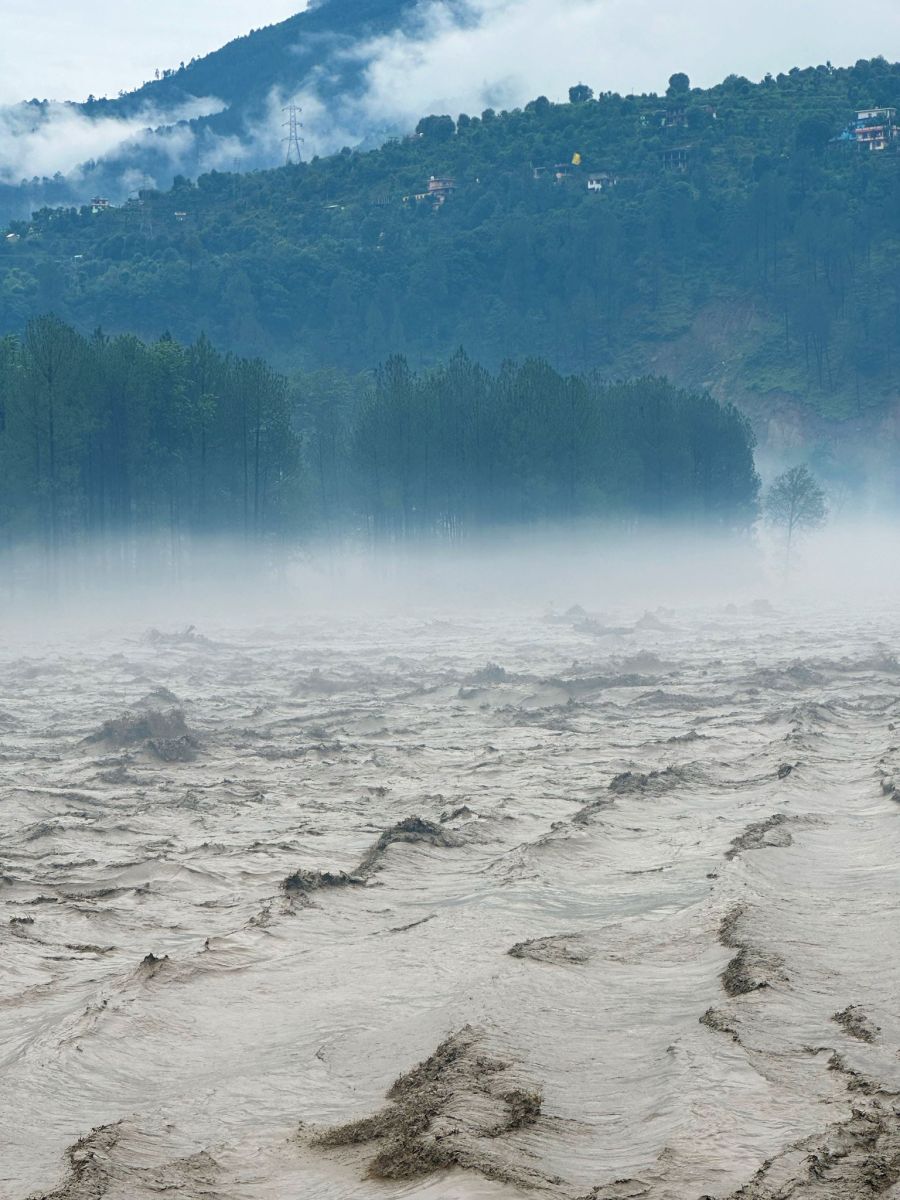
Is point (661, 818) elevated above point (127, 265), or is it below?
below

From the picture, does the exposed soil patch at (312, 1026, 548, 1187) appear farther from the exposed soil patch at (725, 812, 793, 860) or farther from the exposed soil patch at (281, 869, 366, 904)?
the exposed soil patch at (725, 812, 793, 860)

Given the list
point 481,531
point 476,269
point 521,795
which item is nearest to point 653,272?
point 476,269

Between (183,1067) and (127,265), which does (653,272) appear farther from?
(183,1067)

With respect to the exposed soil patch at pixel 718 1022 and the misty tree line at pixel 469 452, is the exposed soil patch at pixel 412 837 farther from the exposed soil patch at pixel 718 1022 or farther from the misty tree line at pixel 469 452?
the misty tree line at pixel 469 452

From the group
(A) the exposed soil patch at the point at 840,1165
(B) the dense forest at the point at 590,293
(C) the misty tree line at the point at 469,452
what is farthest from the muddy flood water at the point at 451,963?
(B) the dense forest at the point at 590,293

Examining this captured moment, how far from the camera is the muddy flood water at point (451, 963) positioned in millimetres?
7102

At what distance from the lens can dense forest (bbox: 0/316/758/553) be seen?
64.3m

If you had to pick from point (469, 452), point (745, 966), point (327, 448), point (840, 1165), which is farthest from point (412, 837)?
point (327, 448)

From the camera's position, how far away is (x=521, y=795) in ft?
58.5

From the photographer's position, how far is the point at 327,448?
94062mm

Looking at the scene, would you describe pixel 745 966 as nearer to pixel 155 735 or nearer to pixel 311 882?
pixel 311 882

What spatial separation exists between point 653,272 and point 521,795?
183967 millimetres

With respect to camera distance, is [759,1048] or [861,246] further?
[861,246]

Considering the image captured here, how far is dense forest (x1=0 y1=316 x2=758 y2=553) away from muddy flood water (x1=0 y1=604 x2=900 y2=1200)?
42.6 meters
